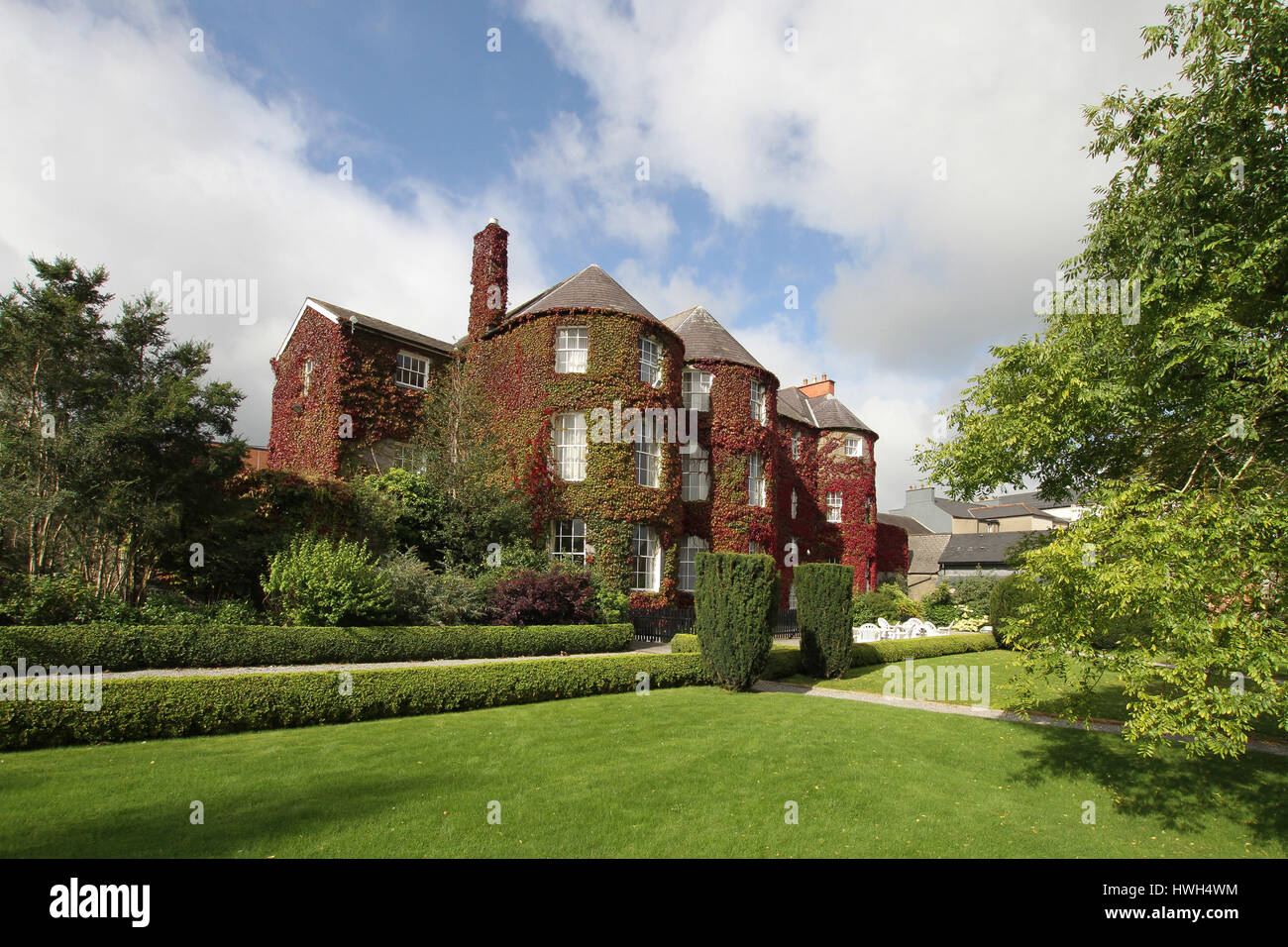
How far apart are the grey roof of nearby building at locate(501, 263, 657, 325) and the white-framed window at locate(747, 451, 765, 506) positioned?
756 centimetres

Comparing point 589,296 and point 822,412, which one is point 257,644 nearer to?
point 589,296

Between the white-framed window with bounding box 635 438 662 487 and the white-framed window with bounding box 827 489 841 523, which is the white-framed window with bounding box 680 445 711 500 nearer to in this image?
the white-framed window with bounding box 635 438 662 487

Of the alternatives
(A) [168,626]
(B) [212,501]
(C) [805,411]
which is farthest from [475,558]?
(C) [805,411]

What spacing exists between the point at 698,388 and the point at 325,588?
16.9 m

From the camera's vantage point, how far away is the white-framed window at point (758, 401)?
2705 cm

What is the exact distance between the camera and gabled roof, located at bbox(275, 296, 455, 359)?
2169 cm

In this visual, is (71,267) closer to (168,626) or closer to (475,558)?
(168,626)

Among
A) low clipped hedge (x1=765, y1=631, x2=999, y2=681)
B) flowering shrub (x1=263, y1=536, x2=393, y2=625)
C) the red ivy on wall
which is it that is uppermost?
the red ivy on wall

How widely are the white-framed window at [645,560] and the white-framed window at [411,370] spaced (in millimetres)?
9669

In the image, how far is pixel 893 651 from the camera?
20.0m

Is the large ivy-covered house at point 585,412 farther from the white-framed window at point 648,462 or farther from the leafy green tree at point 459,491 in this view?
the leafy green tree at point 459,491

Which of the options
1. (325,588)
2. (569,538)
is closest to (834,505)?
(569,538)

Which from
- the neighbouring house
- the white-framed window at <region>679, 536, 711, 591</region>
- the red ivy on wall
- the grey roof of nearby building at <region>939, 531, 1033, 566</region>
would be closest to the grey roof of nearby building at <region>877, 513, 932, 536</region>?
the neighbouring house
